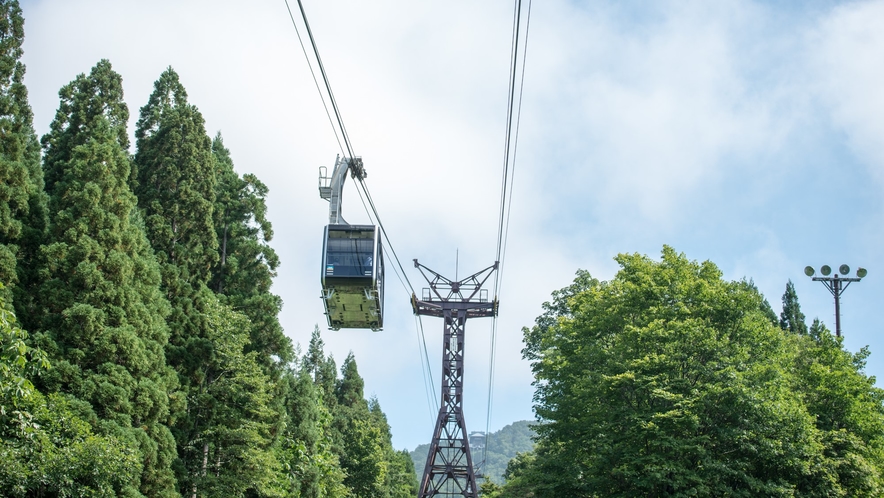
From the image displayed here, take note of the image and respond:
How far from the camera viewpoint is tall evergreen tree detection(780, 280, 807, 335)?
65.8 m

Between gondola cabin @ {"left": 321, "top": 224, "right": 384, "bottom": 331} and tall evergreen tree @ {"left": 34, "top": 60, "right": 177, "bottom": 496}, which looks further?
gondola cabin @ {"left": 321, "top": 224, "right": 384, "bottom": 331}

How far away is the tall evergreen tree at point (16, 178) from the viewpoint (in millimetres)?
26547

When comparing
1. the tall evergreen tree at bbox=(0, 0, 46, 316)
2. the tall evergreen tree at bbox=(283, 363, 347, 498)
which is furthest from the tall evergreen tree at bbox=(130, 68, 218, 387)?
the tall evergreen tree at bbox=(283, 363, 347, 498)

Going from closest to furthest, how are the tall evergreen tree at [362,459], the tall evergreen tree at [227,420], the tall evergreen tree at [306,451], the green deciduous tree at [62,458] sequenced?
the green deciduous tree at [62,458], the tall evergreen tree at [227,420], the tall evergreen tree at [306,451], the tall evergreen tree at [362,459]

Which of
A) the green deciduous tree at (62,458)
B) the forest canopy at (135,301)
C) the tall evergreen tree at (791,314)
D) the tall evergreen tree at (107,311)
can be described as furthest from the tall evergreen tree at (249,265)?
the tall evergreen tree at (791,314)

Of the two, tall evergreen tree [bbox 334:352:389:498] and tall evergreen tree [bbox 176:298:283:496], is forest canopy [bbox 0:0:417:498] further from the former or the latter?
tall evergreen tree [bbox 334:352:389:498]

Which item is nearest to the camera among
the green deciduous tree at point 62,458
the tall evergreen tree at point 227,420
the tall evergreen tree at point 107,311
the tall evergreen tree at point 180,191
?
the green deciduous tree at point 62,458

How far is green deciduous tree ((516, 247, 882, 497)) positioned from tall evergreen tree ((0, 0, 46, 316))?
18587mm

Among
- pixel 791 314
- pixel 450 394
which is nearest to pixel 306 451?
pixel 450 394

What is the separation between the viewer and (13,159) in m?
27.7

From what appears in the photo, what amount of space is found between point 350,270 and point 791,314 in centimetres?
4979

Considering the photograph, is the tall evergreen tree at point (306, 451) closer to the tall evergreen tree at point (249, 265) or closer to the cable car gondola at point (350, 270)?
the tall evergreen tree at point (249, 265)

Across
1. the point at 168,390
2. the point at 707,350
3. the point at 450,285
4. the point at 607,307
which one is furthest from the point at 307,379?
the point at 707,350

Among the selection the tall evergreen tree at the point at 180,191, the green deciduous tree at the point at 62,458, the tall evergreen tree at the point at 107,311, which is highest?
the tall evergreen tree at the point at 180,191
